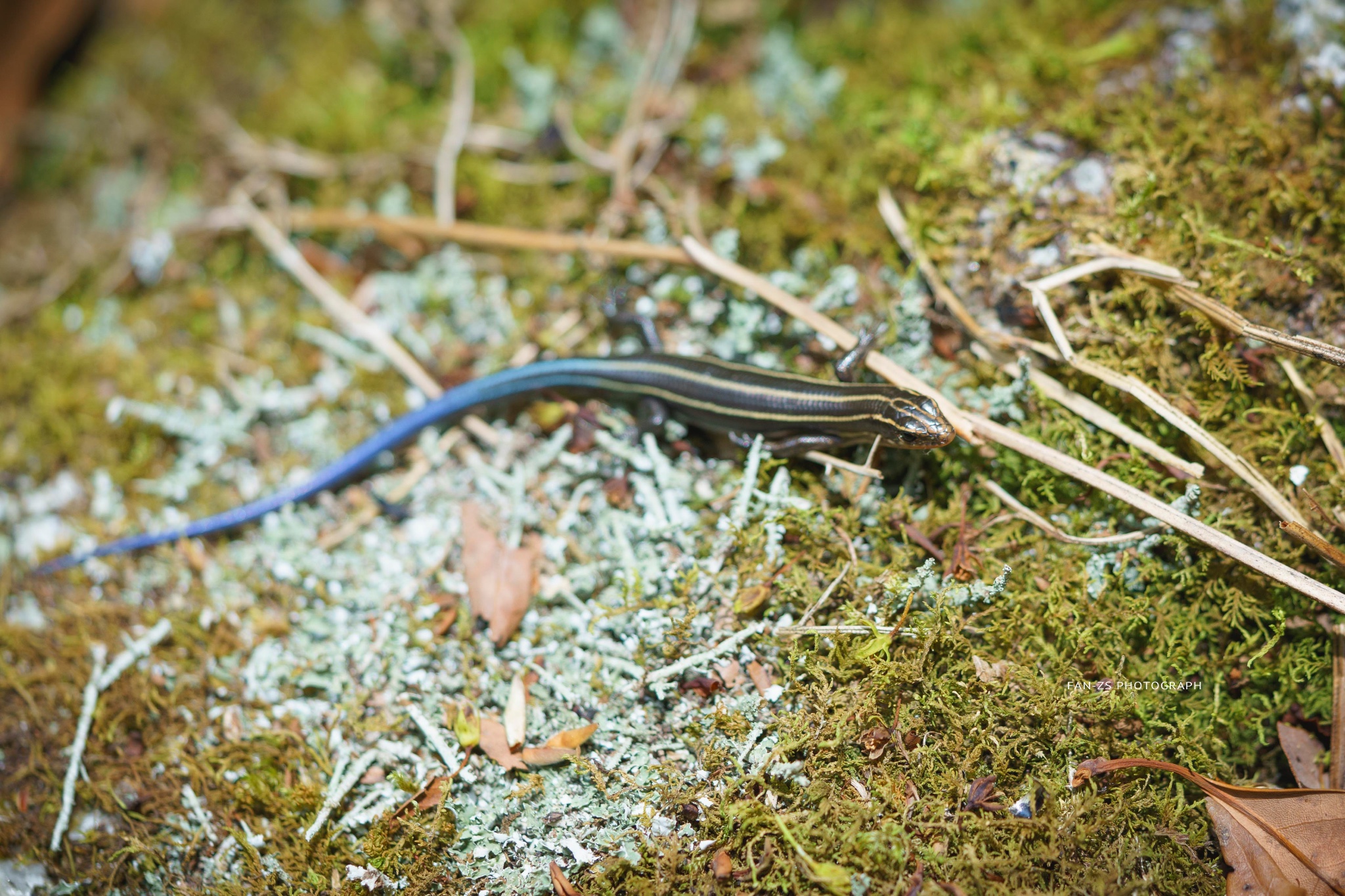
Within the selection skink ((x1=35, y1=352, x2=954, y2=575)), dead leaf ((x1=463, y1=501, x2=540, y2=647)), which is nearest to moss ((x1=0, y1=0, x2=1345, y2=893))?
skink ((x1=35, y1=352, x2=954, y2=575))

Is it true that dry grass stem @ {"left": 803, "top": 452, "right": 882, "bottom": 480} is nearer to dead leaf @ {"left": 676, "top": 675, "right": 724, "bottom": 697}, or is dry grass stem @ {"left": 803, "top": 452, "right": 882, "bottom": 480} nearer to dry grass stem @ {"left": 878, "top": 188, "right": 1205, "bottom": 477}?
dry grass stem @ {"left": 878, "top": 188, "right": 1205, "bottom": 477}

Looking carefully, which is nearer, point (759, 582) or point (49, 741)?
point (759, 582)

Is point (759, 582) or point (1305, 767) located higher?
point (759, 582)

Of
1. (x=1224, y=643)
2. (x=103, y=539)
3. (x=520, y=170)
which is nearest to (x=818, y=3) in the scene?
(x=520, y=170)

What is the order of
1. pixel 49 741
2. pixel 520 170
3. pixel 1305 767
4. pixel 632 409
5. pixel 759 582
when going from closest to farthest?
pixel 1305 767 → pixel 759 582 → pixel 49 741 → pixel 632 409 → pixel 520 170

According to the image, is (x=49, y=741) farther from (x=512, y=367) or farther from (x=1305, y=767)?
(x=1305, y=767)

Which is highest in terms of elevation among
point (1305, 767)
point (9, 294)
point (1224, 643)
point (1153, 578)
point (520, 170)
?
point (520, 170)

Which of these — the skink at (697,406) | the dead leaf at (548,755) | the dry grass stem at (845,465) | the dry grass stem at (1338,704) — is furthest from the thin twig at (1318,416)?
the dead leaf at (548,755)

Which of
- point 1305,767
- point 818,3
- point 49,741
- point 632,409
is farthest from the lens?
point 818,3
